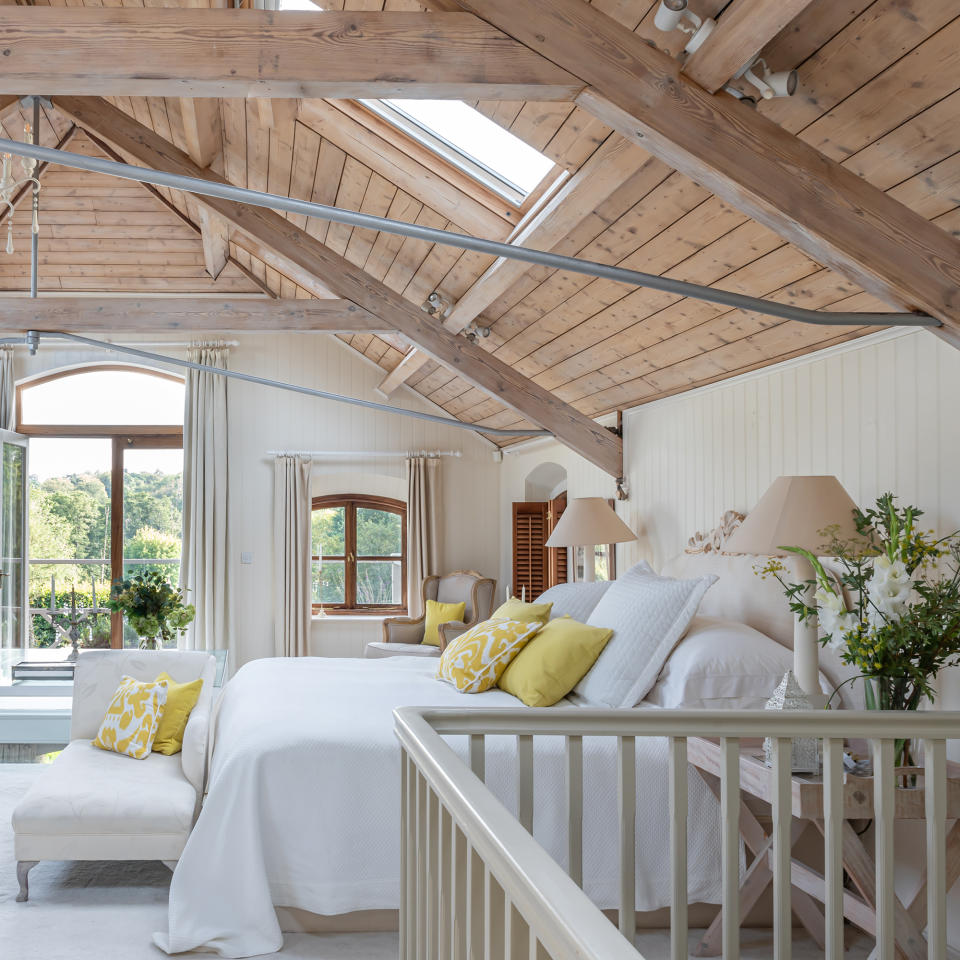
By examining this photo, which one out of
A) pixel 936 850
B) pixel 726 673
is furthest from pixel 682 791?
pixel 726 673

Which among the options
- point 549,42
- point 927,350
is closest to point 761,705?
point 927,350

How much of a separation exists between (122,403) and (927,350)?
6.82m

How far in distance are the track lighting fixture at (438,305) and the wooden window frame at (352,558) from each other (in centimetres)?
323

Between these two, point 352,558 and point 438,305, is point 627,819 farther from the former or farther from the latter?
point 352,558

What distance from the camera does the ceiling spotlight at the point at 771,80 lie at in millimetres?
2373

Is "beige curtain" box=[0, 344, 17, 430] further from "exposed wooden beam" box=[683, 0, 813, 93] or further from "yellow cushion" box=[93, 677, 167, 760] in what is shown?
"exposed wooden beam" box=[683, 0, 813, 93]

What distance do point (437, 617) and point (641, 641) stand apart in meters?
4.14

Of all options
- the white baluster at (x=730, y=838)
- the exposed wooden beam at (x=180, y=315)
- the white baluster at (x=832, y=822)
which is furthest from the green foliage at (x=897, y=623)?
the exposed wooden beam at (x=180, y=315)

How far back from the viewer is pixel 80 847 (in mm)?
3256

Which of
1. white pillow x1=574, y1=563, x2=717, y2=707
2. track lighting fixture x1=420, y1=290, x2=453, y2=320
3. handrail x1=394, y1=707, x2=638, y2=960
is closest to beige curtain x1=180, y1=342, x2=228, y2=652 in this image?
track lighting fixture x1=420, y1=290, x2=453, y2=320

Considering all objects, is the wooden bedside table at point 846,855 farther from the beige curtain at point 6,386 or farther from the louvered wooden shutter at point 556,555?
the beige curtain at point 6,386

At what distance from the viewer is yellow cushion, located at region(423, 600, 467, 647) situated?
7.44 m

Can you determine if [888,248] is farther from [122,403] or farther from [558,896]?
[122,403]

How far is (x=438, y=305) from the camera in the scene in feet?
17.5
